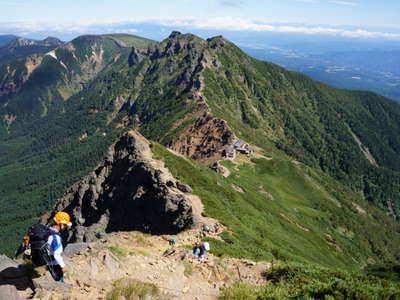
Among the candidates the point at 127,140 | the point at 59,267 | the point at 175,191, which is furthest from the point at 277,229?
the point at 59,267

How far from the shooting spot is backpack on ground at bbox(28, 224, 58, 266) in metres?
16.0

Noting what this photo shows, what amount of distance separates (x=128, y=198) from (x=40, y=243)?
49.7 meters

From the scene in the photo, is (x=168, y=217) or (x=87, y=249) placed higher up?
(x=87, y=249)

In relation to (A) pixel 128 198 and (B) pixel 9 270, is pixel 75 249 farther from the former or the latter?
(A) pixel 128 198

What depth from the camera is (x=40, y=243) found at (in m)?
16.0

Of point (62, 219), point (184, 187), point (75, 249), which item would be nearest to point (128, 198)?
point (184, 187)

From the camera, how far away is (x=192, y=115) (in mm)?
192750

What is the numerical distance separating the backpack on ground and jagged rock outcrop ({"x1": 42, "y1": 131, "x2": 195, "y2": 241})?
31.0 metres

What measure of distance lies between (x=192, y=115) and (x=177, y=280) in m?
173

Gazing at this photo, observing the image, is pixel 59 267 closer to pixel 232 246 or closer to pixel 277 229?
pixel 232 246

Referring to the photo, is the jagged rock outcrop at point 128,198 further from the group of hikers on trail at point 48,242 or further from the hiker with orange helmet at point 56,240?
the group of hikers on trail at point 48,242

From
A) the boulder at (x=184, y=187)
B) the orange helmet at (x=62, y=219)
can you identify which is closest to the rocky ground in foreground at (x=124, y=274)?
the orange helmet at (x=62, y=219)

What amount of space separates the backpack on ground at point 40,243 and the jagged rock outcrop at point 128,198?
1222 inches

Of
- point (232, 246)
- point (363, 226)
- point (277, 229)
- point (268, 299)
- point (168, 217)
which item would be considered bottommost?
point (363, 226)
